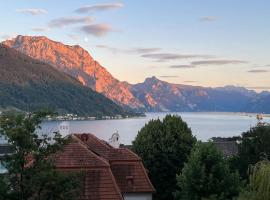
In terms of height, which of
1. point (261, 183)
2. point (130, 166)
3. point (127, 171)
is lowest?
point (127, 171)

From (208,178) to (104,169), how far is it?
779 centimetres

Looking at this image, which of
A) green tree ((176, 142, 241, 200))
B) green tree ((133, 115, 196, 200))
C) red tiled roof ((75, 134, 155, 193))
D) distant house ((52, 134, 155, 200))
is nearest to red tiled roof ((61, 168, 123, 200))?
distant house ((52, 134, 155, 200))

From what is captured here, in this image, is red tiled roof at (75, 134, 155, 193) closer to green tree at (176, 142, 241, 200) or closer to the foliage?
green tree at (176, 142, 241, 200)

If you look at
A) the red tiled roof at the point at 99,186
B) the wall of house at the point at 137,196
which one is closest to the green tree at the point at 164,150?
the wall of house at the point at 137,196

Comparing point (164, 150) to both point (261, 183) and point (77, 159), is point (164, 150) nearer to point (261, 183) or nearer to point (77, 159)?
point (77, 159)

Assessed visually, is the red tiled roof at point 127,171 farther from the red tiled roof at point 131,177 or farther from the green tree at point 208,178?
the green tree at point 208,178

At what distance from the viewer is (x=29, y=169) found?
2200 centimetres

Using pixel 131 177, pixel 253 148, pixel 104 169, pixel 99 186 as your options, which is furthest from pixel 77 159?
pixel 253 148

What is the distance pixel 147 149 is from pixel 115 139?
5.20 meters

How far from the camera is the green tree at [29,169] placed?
70.8ft

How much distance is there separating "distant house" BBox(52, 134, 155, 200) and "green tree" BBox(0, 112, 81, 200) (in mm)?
4659

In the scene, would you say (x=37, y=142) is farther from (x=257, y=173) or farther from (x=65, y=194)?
(x=257, y=173)

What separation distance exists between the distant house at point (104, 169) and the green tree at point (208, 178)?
15.7ft

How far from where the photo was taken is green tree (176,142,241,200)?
120 ft
